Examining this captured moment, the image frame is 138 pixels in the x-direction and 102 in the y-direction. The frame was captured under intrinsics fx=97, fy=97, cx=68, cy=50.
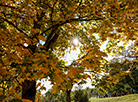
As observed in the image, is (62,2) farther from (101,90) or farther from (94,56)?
(101,90)

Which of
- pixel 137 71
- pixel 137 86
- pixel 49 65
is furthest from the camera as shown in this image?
pixel 137 71

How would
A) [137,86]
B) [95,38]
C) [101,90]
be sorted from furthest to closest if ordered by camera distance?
[137,86], [95,38], [101,90]

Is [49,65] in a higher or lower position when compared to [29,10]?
lower

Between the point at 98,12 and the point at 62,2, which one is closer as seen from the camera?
the point at 62,2

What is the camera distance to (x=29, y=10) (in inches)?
205

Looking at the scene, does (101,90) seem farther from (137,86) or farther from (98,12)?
(137,86)

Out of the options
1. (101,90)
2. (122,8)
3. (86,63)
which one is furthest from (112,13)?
(86,63)

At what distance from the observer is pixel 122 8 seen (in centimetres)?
493

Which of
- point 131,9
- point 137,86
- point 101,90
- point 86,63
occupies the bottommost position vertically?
point 137,86

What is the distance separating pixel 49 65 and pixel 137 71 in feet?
135

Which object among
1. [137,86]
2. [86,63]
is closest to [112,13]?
[86,63]

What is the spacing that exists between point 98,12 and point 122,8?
1175mm

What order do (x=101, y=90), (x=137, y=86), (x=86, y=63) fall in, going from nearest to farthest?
(x=86, y=63)
(x=101, y=90)
(x=137, y=86)

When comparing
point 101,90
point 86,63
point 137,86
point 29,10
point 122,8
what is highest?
point 29,10
